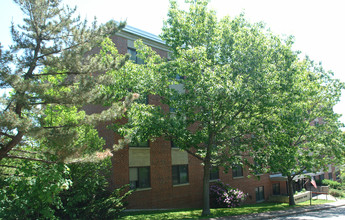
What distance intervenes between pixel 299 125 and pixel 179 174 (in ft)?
31.4

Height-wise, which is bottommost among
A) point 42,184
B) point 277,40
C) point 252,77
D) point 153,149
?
point 42,184

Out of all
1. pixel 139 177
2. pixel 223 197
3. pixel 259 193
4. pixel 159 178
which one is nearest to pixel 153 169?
pixel 159 178

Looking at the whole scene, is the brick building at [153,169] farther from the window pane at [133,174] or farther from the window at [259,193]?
the window at [259,193]

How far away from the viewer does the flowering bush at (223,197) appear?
22250 mm

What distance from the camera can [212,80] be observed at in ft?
47.3

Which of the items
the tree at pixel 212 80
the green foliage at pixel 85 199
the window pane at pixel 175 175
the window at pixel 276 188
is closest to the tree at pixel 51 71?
the green foliage at pixel 85 199

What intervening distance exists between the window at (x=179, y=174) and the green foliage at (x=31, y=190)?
12.5 metres

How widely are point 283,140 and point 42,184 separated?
13.8 meters

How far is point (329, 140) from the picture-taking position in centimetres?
2183

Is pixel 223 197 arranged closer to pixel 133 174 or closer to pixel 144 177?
pixel 144 177

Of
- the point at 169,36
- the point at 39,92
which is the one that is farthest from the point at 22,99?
the point at 169,36

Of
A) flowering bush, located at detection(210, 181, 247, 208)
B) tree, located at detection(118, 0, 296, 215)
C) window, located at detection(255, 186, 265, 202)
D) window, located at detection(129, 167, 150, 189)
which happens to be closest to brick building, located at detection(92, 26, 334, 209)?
window, located at detection(129, 167, 150, 189)

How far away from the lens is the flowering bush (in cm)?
2225

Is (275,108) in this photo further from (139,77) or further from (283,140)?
(139,77)
